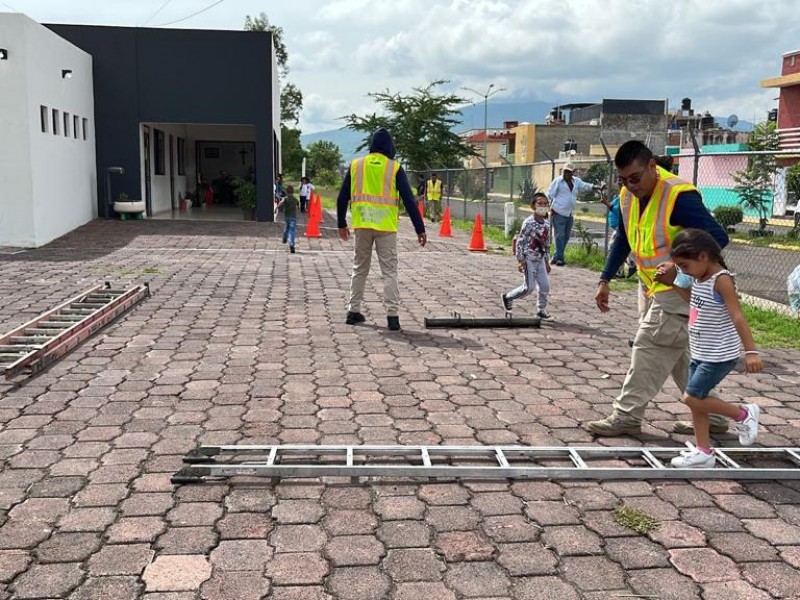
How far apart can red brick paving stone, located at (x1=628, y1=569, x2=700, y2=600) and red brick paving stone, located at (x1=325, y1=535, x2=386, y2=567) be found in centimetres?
102

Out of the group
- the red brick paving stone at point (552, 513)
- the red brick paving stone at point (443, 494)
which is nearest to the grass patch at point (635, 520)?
the red brick paving stone at point (552, 513)

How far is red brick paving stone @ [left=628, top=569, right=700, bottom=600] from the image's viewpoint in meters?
3.00

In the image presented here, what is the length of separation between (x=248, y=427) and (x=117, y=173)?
1990 cm

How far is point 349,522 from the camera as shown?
3.58 meters

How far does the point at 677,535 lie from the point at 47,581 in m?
2.63

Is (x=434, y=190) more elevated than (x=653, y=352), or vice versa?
(x=434, y=190)

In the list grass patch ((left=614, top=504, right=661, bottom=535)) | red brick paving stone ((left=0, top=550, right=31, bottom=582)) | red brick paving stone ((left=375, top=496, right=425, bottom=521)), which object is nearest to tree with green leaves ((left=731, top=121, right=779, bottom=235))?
grass patch ((left=614, top=504, right=661, bottom=535))

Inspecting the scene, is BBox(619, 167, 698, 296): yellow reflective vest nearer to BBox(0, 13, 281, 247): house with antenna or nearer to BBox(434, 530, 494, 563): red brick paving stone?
BBox(434, 530, 494, 563): red brick paving stone

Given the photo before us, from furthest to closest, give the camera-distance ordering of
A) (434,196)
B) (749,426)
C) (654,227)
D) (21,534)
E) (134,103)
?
(434,196) → (134,103) → (654,227) → (749,426) → (21,534)

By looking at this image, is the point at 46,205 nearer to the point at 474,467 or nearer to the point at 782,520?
the point at 474,467

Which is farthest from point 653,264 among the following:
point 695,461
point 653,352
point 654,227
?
point 695,461

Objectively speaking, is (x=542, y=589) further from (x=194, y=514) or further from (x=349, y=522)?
(x=194, y=514)

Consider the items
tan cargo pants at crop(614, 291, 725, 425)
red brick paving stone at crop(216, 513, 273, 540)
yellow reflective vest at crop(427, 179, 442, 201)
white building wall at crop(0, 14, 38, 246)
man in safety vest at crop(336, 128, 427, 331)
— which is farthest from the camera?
yellow reflective vest at crop(427, 179, 442, 201)

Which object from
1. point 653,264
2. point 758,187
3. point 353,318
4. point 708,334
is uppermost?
point 758,187
